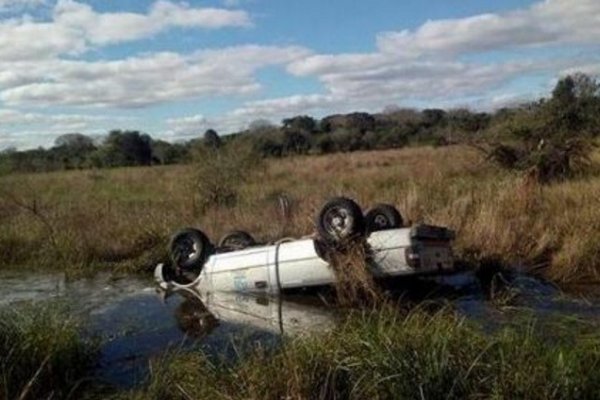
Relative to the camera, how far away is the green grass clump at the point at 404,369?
544 centimetres

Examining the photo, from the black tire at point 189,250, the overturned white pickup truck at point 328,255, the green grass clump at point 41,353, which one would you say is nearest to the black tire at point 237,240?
the black tire at point 189,250

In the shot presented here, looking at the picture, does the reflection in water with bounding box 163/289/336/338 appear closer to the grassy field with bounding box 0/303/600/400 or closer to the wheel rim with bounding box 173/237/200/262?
the wheel rim with bounding box 173/237/200/262

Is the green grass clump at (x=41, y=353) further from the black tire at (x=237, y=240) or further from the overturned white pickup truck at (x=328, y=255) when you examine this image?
the black tire at (x=237, y=240)

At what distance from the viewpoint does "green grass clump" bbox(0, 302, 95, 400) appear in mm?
6581

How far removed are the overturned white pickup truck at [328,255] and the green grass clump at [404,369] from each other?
429cm

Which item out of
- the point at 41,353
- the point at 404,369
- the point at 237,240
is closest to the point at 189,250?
the point at 237,240

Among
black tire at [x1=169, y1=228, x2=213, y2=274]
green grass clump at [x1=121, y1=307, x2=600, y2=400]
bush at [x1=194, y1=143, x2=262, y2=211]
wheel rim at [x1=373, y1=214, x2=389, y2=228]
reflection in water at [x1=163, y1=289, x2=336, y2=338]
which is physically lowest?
reflection in water at [x1=163, y1=289, x2=336, y2=338]

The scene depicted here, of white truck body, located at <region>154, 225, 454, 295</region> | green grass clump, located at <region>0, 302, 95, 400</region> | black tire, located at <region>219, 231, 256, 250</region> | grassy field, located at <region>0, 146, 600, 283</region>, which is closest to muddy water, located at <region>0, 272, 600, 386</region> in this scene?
white truck body, located at <region>154, 225, 454, 295</region>

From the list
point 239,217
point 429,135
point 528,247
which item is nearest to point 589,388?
Result: point 528,247

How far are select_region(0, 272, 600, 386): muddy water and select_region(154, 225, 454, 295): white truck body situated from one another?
26 cm

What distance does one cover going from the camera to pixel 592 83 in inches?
1635

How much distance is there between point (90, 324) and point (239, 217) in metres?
7.17

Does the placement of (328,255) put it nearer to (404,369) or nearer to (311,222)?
(311,222)

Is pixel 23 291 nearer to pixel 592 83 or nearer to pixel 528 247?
pixel 528 247
